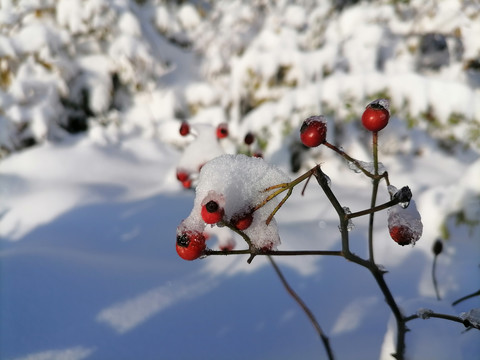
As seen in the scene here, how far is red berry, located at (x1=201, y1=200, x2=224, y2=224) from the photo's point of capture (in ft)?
1.57

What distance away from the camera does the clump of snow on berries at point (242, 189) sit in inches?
20.6

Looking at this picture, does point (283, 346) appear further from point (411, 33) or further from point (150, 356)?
point (411, 33)

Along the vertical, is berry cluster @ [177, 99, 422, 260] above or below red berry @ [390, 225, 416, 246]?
above

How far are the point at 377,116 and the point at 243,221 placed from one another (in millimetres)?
296

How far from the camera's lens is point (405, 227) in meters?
0.54

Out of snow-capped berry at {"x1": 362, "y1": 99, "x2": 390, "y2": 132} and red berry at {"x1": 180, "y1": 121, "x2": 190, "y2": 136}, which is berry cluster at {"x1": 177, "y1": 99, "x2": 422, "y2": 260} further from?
red berry at {"x1": 180, "y1": 121, "x2": 190, "y2": 136}

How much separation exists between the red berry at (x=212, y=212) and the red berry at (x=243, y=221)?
44mm

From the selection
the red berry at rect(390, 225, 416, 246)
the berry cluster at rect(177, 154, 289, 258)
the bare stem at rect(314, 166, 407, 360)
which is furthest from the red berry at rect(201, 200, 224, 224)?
the red berry at rect(390, 225, 416, 246)

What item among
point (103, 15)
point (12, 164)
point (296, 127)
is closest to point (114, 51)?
point (103, 15)

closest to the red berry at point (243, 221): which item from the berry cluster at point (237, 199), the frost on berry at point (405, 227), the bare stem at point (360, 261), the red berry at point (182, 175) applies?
the berry cluster at point (237, 199)

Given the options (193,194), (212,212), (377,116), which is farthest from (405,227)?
(193,194)

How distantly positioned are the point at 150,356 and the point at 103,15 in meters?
3.58

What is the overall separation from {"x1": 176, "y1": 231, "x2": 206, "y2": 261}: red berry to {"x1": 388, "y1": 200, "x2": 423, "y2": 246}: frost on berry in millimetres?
317

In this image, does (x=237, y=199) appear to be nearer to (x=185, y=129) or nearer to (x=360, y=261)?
(x=360, y=261)
